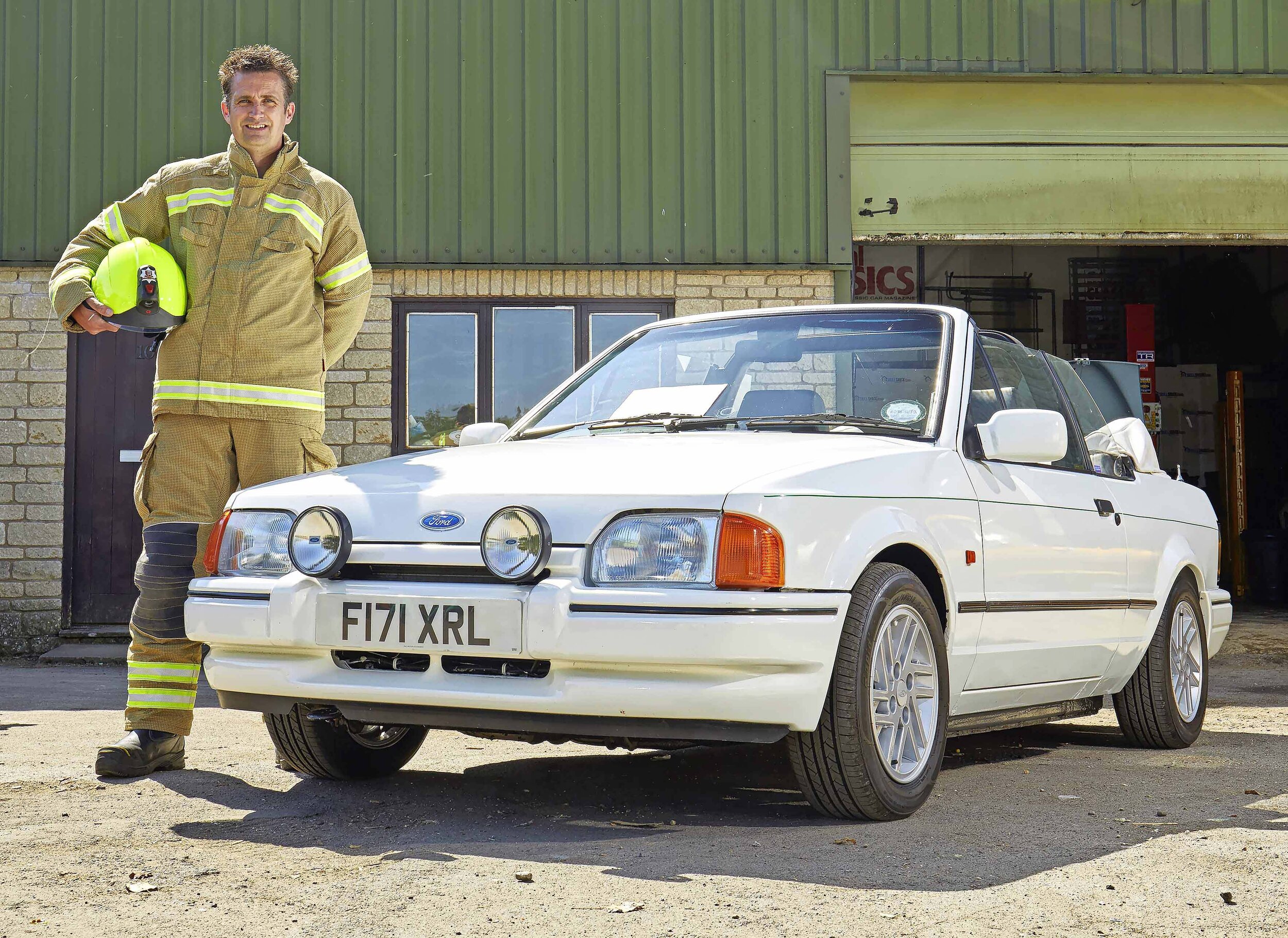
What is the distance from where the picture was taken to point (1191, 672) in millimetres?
6051

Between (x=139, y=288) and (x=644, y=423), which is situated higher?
(x=139, y=288)

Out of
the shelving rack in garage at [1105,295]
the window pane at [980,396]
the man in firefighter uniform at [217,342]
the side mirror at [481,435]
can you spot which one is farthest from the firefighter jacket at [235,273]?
the shelving rack in garage at [1105,295]

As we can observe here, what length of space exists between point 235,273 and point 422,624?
181 centimetres

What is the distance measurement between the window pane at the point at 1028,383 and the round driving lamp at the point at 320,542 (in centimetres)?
227

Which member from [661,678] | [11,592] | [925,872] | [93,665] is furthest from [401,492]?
[11,592]

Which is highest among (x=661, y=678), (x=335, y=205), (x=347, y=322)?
(x=335, y=205)

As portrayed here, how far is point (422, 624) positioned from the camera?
372cm

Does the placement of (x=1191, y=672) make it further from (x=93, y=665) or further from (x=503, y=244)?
(x=93, y=665)

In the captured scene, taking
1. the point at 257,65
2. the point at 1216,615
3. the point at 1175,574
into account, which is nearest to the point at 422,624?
the point at 257,65

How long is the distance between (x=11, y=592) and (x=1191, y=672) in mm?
7871

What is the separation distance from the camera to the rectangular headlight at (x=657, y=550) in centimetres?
355

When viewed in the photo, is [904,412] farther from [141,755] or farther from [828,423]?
[141,755]

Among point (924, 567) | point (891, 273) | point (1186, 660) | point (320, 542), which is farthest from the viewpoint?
point (891, 273)

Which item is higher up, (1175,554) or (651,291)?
(651,291)
